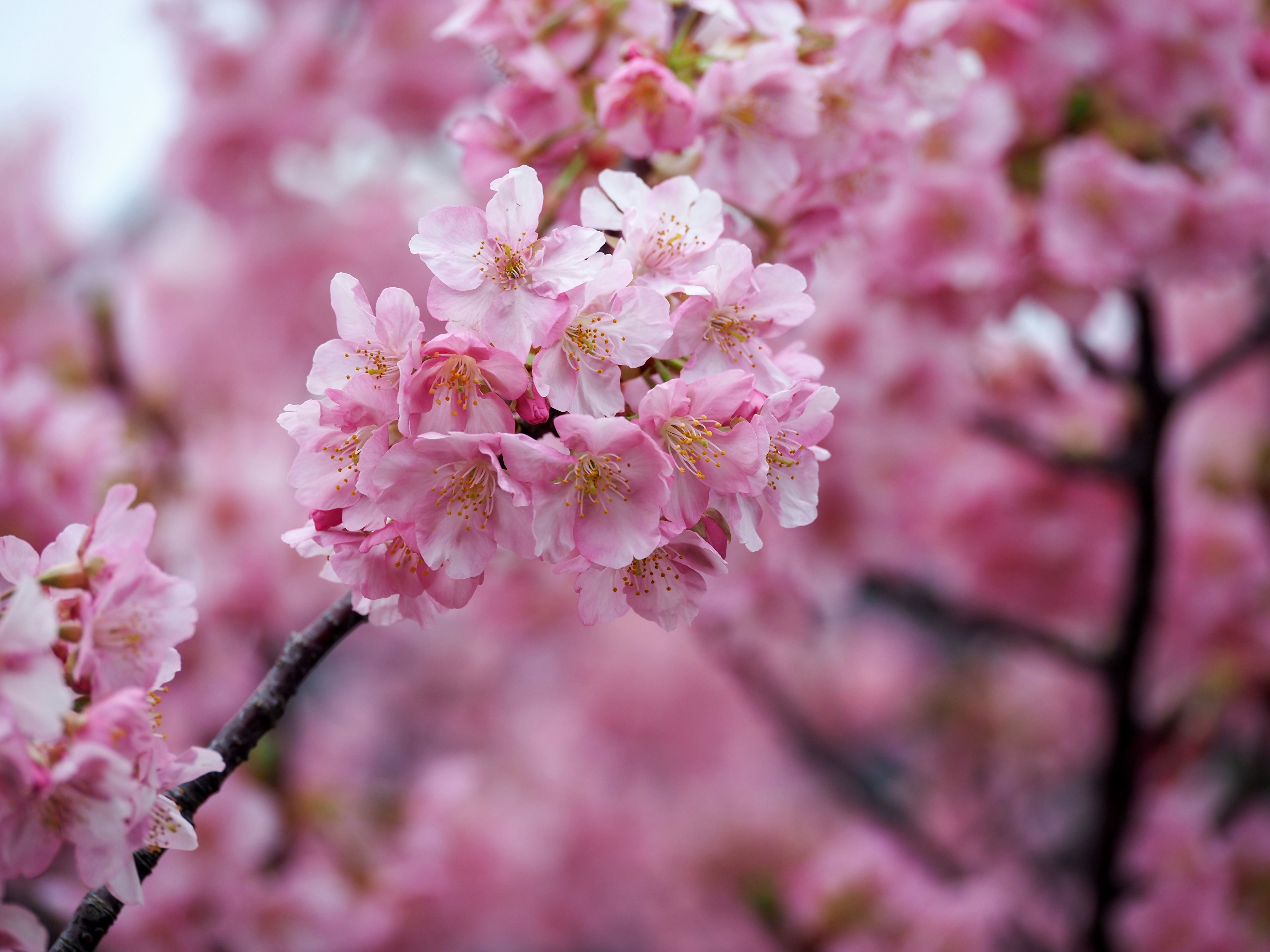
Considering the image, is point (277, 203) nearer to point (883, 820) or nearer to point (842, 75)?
point (842, 75)

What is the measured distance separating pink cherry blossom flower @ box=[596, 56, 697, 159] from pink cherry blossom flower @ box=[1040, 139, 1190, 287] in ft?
2.83

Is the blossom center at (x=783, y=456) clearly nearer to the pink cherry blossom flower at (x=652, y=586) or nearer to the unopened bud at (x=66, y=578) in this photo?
the pink cherry blossom flower at (x=652, y=586)

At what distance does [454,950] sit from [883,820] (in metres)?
1.13

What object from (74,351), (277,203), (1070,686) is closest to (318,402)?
(74,351)

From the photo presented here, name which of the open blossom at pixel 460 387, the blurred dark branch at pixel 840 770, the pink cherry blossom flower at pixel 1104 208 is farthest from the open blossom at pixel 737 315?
the blurred dark branch at pixel 840 770

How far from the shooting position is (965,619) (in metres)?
1.92

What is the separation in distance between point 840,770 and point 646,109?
1847 millimetres

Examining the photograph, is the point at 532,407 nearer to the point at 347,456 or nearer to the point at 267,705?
the point at 347,456

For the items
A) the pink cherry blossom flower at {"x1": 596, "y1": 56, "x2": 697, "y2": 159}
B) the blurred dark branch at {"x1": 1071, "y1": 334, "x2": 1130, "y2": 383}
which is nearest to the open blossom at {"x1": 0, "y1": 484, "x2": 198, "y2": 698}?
the pink cherry blossom flower at {"x1": 596, "y1": 56, "x2": 697, "y2": 159}

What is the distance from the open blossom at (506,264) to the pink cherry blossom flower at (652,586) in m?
0.15

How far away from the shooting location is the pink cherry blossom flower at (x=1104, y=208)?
1.39 m

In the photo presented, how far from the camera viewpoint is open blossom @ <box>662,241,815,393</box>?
62 centimetres

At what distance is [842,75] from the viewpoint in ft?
2.95

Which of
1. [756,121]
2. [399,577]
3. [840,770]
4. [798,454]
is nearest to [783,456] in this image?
[798,454]
